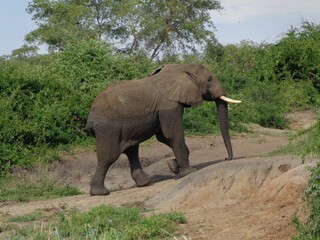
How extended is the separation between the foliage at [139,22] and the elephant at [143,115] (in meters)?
16.0

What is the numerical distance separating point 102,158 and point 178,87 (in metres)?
1.47

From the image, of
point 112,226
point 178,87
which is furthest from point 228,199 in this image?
point 178,87

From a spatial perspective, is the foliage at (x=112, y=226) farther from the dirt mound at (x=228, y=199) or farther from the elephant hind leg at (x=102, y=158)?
the elephant hind leg at (x=102, y=158)

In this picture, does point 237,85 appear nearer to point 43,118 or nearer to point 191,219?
point 43,118

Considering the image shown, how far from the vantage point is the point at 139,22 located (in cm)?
2777

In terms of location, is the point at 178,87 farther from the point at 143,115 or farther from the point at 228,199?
the point at 228,199

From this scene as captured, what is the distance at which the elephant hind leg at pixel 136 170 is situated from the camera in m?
11.0

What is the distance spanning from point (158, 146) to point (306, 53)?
9.72 meters

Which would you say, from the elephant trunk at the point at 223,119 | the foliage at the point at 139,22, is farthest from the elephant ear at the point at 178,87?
the foliage at the point at 139,22

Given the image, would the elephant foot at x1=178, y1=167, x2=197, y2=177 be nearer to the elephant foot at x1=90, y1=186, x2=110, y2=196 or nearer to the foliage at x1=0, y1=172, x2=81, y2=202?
the elephant foot at x1=90, y1=186, x2=110, y2=196

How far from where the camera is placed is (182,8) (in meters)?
27.8

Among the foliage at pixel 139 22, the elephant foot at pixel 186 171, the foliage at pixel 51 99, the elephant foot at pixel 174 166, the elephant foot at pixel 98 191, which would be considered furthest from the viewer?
the foliage at pixel 139 22

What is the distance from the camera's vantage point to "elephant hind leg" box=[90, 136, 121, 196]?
10594 mm

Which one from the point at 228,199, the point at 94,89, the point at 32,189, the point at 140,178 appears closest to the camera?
the point at 228,199
